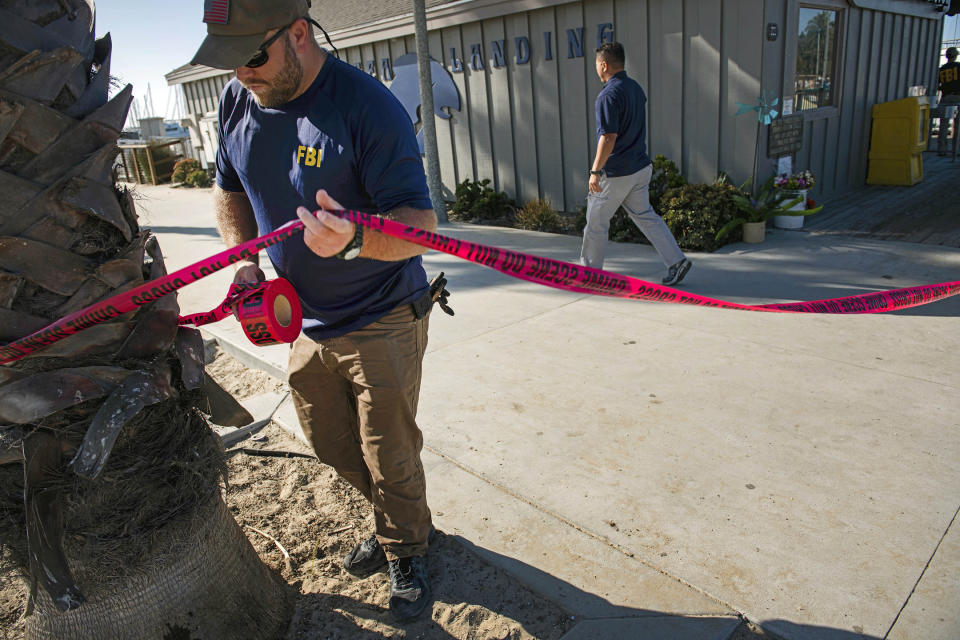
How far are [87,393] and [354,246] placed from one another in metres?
0.81

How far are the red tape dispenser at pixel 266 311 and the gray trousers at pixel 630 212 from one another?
12.5 ft

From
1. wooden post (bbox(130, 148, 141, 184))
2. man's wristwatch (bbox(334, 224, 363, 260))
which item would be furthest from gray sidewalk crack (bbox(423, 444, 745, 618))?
wooden post (bbox(130, 148, 141, 184))

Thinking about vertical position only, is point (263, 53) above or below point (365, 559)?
above

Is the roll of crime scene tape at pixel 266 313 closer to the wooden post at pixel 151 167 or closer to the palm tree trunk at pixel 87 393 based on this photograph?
the palm tree trunk at pixel 87 393

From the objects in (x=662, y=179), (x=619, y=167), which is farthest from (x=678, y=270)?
(x=662, y=179)

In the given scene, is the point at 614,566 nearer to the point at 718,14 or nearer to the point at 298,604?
the point at 298,604

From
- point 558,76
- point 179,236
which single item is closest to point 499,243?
point 558,76

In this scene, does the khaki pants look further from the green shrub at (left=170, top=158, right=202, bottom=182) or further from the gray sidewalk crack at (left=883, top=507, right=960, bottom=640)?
the green shrub at (left=170, top=158, right=202, bottom=182)

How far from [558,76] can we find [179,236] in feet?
19.9

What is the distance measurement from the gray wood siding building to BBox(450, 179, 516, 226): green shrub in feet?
0.88

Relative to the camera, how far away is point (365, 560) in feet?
8.52

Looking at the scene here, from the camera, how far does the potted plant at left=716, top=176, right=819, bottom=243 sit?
22.8 feet

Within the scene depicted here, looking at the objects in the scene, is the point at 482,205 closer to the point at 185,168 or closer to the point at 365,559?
Answer: the point at 365,559

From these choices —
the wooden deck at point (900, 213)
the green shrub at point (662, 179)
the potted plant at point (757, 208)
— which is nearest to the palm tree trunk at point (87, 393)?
the potted plant at point (757, 208)
